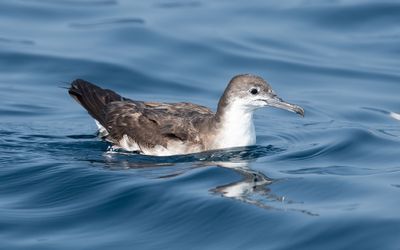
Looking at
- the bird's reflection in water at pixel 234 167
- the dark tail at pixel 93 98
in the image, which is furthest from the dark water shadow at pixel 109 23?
the bird's reflection in water at pixel 234 167

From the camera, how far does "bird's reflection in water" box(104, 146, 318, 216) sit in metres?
9.83

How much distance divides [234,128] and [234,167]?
0.60 m

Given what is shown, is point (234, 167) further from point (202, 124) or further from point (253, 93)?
point (253, 93)

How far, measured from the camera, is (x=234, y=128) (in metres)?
11.5

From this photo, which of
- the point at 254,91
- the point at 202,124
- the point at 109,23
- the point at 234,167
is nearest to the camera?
the point at 234,167

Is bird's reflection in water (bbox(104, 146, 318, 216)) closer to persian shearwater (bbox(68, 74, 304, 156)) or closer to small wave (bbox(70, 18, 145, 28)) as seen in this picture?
persian shearwater (bbox(68, 74, 304, 156))

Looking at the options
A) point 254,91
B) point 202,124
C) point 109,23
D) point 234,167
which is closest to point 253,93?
point 254,91

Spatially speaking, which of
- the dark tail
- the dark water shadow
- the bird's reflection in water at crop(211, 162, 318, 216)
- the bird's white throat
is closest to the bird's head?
the bird's white throat


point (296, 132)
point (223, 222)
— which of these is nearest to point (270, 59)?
point (296, 132)

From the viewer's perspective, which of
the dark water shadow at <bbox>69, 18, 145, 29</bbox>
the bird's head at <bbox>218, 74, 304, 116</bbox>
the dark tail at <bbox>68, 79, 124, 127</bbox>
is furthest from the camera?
the dark water shadow at <bbox>69, 18, 145, 29</bbox>

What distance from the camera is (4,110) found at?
13.7 meters

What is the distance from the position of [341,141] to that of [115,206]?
11.0 ft

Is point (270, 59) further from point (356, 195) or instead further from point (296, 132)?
point (356, 195)

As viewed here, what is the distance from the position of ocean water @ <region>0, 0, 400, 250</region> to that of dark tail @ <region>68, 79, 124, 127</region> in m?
0.34
